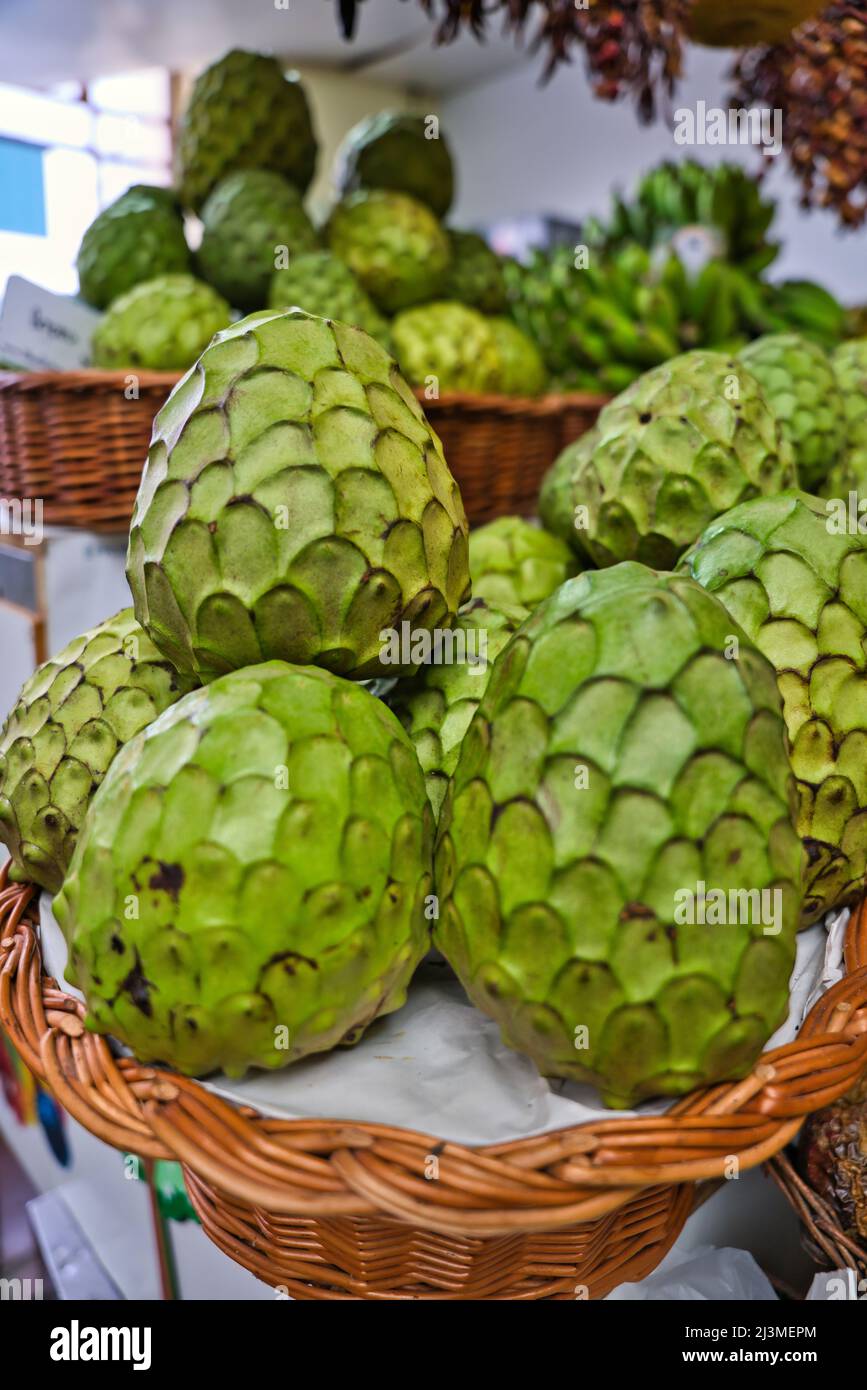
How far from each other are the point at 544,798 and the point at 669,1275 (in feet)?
1.92

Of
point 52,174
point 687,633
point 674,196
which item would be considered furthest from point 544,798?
point 52,174

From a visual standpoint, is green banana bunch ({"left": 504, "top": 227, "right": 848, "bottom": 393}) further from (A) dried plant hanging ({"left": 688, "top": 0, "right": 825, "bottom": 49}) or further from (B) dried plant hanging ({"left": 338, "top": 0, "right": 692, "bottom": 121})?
(A) dried plant hanging ({"left": 688, "top": 0, "right": 825, "bottom": 49})

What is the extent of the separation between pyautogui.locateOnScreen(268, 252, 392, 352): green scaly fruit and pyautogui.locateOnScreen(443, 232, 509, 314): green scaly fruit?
0.29 m

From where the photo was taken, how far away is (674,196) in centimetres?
245

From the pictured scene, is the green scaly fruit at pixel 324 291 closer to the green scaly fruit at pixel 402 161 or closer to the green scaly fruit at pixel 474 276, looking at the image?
the green scaly fruit at pixel 474 276

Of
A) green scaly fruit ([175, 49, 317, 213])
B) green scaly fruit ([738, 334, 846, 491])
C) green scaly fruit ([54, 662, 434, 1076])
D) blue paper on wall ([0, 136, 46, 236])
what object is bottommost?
green scaly fruit ([54, 662, 434, 1076])

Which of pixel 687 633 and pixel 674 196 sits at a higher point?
pixel 674 196

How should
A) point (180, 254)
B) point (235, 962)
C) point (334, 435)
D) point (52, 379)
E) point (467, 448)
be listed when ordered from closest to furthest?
1. point (235, 962)
2. point (334, 435)
3. point (52, 379)
4. point (467, 448)
5. point (180, 254)

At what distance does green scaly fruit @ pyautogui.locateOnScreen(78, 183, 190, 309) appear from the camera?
164cm

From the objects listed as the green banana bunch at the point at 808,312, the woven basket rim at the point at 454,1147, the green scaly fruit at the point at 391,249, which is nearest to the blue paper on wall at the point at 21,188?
the green scaly fruit at the point at 391,249

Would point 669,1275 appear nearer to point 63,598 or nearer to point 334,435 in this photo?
point 334,435

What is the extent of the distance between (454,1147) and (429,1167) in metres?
0.02

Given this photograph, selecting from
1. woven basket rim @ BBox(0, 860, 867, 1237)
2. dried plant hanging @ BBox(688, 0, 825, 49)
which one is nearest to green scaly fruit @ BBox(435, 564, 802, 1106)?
woven basket rim @ BBox(0, 860, 867, 1237)

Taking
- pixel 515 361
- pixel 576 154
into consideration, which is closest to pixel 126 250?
pixel 515 361
